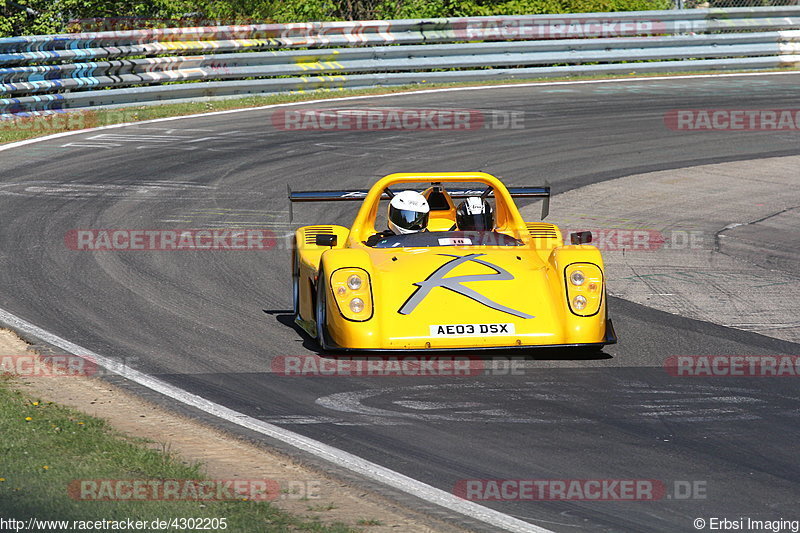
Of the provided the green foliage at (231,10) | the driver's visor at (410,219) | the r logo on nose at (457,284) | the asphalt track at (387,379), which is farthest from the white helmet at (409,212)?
the green foliage at (231,10)

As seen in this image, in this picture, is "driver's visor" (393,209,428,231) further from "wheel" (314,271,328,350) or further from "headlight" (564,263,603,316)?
"headlight" (564,263,603,316)

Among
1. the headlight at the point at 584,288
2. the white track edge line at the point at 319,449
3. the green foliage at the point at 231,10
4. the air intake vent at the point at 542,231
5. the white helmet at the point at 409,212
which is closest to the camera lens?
the white track edge line at the point at 319,449

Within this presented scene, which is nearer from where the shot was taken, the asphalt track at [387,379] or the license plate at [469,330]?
the asphalt track at [387,379]

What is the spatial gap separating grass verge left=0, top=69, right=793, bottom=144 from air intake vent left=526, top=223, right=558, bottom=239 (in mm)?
10278

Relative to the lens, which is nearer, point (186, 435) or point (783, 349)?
point (186, 435)

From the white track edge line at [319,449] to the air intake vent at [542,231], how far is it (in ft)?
11.8

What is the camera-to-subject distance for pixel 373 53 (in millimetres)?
21750

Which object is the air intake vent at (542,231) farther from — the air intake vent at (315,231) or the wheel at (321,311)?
the wheel at (321,311)

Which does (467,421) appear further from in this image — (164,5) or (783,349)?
(164,5)

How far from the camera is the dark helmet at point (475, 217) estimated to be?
1002 cm

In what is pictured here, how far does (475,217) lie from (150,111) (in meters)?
11.3

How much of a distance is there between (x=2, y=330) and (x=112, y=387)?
5.61 feet

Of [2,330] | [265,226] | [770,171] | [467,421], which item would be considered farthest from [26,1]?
[467,421]

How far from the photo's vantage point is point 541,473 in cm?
602
